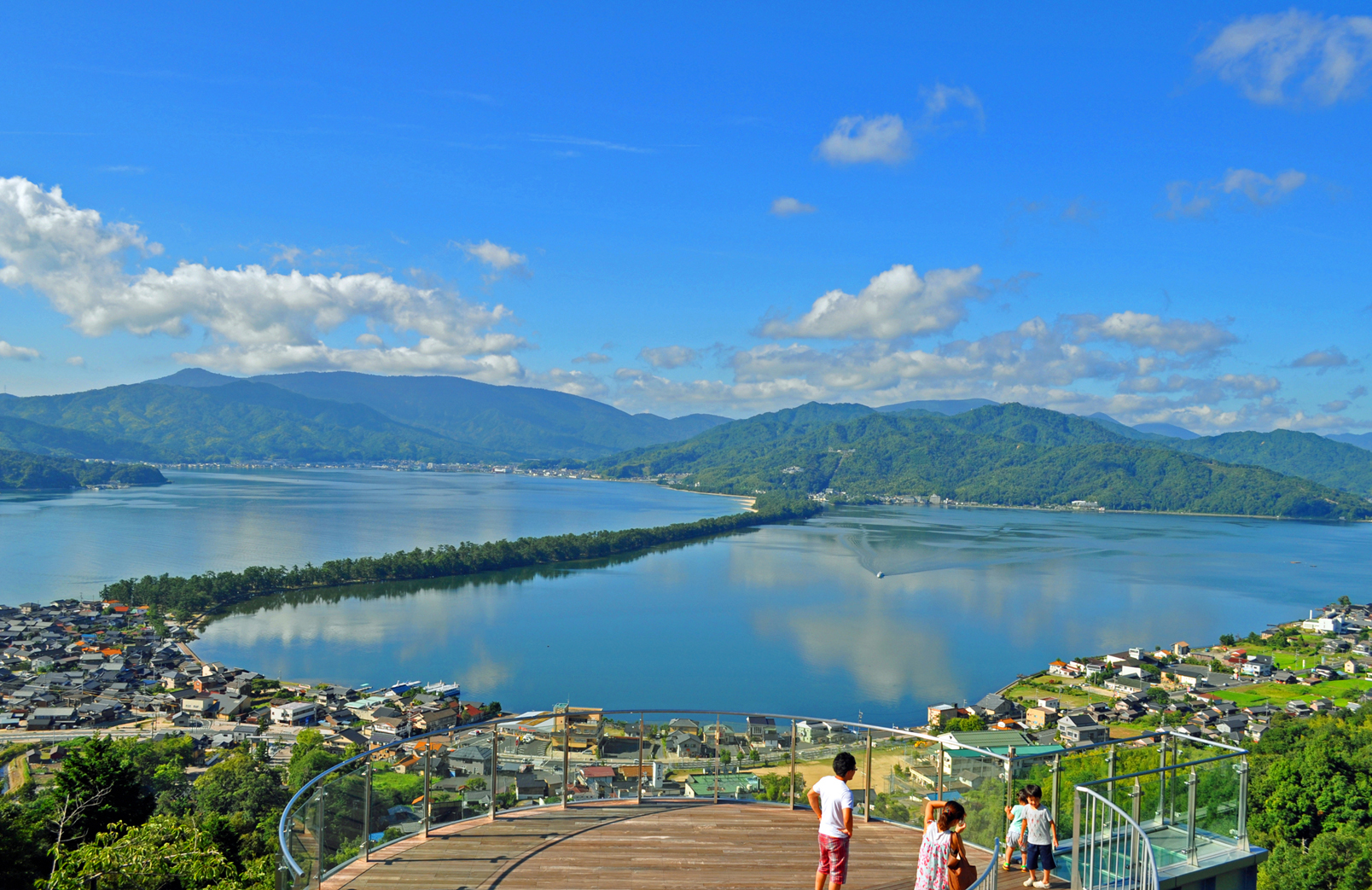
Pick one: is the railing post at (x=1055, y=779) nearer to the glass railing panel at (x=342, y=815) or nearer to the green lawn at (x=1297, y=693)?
the glass railing panel at (x=342, y=815)

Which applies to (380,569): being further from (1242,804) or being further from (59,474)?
(59,474)

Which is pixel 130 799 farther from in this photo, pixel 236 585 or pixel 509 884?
pixel 236 585

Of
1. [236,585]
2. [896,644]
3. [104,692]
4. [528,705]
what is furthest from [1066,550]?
[104,692]

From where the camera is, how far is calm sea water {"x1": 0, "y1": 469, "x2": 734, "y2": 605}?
44594 millimetres

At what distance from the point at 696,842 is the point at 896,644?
27086 millimetres

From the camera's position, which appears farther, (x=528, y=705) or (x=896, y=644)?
(x=896, y=644)

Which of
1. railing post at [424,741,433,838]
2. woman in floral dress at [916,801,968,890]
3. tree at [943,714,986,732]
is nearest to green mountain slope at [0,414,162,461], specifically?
tree at [943,714,986,732]

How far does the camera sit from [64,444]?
15312cm

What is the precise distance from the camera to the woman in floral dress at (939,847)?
9.74 ft

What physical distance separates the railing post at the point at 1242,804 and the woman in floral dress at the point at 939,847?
5.70 feet

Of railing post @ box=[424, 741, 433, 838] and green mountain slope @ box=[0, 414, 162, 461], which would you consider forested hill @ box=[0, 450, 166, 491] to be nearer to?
green mountain slope @ box=[0, 414, 162, 461]

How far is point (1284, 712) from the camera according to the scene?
Result: 22.6 m

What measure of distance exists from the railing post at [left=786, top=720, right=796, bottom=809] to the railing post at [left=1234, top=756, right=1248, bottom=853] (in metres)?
2.04

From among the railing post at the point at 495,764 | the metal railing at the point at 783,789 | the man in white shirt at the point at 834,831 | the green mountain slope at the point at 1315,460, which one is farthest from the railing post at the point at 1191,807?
the green mountain slope at the point at 1315,460
